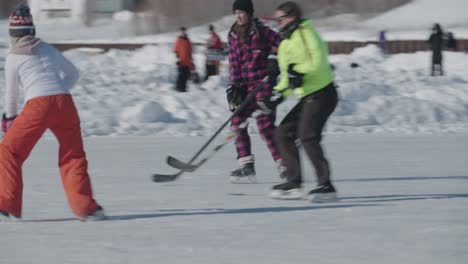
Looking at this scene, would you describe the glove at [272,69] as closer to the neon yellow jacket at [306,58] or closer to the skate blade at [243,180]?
the neon yellow jacket at [306,58]

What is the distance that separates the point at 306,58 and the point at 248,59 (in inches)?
43.9

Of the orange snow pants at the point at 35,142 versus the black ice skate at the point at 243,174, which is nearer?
the orange snow pants at the point at 35,142

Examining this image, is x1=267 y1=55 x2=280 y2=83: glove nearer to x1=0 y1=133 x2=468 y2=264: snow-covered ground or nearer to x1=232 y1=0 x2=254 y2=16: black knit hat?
x1=232 y1=0 x2=254 y2=16: black knit hat

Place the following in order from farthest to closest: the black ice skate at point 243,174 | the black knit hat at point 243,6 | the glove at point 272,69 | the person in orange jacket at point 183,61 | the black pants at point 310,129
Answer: the person in orange jacket at point 183,61 < the black ice skate at point 243,174 < the black knit hat at point 243,6 < the glove at point 272,69 < the black pants at point 310,129

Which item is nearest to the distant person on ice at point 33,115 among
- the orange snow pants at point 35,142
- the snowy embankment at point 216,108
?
the orange snow pants at point 35,142

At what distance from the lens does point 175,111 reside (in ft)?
41.8

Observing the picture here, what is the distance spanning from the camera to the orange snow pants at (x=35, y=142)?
17.4 feet

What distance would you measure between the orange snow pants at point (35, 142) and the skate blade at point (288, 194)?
1387 millimetres

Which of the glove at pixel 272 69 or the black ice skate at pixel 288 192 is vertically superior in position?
the glove at pixel 272 69

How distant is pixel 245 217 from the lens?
569 centimetres

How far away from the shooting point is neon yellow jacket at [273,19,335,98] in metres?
5.92

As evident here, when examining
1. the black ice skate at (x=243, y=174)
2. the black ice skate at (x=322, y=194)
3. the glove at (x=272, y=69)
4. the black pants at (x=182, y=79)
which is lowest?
the black pants at (x=182, y=79)

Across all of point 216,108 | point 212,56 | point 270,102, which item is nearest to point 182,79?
point 212,56

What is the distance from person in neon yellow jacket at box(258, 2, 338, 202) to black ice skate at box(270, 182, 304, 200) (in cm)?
16
